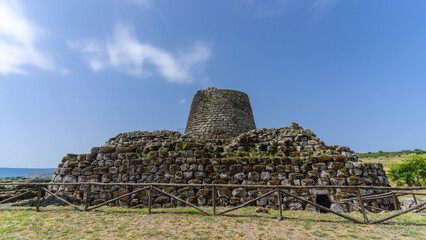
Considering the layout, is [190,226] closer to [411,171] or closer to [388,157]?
[411,171]

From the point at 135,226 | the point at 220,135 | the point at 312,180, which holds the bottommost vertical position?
the point at 135,226

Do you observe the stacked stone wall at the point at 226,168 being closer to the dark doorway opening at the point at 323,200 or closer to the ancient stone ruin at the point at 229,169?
the ancient stone ruin at the point at 229,169

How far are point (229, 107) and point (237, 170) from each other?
7981 mm

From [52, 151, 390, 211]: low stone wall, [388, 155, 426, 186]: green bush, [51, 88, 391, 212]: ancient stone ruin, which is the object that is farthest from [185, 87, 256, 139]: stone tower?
[388, 155, 426, 186]: green bush

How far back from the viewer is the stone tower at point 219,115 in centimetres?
1443

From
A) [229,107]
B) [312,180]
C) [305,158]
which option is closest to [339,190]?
[312,180]

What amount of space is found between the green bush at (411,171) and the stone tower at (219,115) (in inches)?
840

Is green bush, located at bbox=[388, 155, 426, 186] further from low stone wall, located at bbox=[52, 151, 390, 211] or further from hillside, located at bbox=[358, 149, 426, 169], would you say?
hillside, located at bbox=[358, 149, 426, 169]

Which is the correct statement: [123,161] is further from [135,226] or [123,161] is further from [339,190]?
[339,190]

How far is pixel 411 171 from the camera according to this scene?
23734mm

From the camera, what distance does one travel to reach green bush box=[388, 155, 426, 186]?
2303 cm

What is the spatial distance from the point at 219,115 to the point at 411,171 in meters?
25.3

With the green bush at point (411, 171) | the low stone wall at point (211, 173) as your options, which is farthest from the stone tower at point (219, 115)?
the green bush at point (411, 171)

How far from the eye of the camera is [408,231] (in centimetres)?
479
